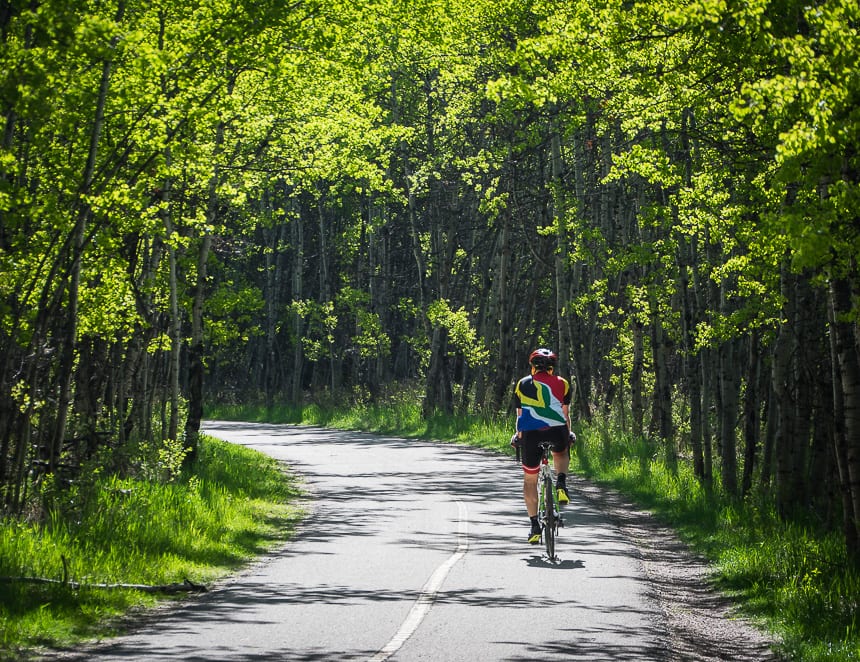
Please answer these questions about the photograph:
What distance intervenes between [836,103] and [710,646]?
14.2 ft

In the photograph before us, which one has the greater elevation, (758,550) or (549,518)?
(549,518)

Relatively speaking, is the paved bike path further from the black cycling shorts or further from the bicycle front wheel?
the black cycling shorts

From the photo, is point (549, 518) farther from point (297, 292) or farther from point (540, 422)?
point (297, 292)

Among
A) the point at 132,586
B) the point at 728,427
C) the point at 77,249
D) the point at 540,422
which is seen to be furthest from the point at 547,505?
the point at 728,427

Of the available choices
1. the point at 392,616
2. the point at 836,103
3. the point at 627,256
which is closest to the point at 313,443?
the point at 627,256

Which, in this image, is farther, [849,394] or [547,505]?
[547,505]

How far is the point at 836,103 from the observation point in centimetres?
876

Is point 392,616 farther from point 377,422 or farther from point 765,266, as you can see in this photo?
point 377,422

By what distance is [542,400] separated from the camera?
1338 centimetres

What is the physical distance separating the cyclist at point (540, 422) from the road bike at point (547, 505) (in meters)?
0.08

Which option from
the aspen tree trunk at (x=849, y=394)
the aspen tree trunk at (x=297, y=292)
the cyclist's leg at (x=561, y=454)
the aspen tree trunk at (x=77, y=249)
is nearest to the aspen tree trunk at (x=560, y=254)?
the aspen tree trunk at (x=77, y=249)

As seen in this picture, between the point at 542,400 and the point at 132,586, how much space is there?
4839mm

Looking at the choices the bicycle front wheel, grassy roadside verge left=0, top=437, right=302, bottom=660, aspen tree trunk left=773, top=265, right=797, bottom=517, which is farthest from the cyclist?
aspen tree trunk left=773, top=265, right=797, bottom=517

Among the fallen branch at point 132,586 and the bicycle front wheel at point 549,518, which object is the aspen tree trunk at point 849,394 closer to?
the bicycle front wheel at point 549,518
